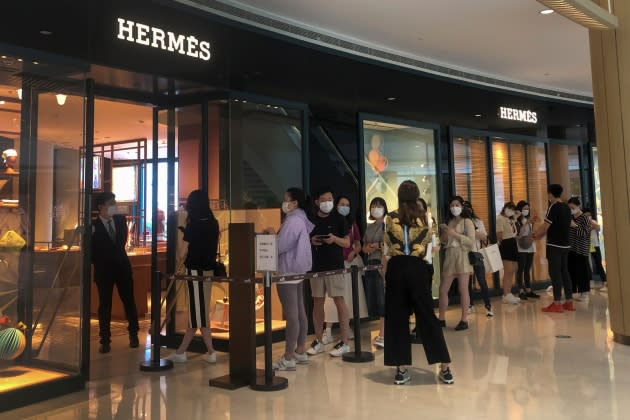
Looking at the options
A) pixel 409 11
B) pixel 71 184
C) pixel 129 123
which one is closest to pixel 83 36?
pixel 71 184

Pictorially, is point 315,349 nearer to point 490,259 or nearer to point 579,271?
point 490,259

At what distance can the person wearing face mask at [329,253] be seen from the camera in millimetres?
5023

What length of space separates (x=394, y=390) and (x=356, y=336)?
102 cm

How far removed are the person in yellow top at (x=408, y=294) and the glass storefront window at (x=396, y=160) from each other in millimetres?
2995

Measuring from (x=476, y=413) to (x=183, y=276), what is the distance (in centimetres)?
259

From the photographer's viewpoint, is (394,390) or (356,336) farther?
(356,336)

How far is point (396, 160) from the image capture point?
7.80 meters

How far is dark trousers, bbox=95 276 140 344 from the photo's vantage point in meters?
5.71

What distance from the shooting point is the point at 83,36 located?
14.1ft

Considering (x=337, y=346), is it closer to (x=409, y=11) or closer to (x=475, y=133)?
(x=409, y=11)

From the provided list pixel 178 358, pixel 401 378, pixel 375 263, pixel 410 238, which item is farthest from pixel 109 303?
pixel 410 238

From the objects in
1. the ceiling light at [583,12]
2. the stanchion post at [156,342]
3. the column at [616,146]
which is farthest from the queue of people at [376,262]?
the ceiling light at [583,12]

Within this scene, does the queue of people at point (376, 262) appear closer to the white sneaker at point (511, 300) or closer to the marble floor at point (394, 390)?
the marble floor at point (394, 390)

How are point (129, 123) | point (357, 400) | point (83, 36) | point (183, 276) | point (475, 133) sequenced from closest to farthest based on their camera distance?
point (357, 400) < point (83, 36) < point (183, 276) < point (475, 133) < point (129, 123)
